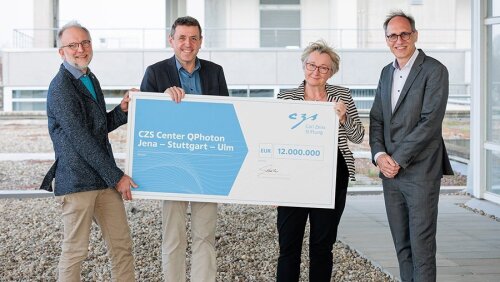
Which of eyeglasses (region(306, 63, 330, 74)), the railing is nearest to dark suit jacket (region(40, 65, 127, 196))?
eyeglasses (region(306, 63, 330, 74))

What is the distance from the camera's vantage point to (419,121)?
11.5 ft

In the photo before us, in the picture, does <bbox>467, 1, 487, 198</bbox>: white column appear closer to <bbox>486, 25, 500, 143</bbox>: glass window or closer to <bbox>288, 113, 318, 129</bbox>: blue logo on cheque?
<bbox>486, 25, 500, 143</bbox>: glass window

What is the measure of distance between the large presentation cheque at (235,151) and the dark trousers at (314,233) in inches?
3.5

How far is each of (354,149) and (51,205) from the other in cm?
654

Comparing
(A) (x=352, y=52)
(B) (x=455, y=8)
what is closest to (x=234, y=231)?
(A) (x=352, y=52)

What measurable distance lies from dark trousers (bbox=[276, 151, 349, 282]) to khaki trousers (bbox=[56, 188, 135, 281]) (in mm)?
815

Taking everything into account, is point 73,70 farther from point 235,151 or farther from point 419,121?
point 419,121

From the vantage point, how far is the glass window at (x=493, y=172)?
790 cm

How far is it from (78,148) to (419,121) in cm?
169

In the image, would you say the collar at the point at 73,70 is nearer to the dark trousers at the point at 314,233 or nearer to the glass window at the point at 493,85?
the dark trousers at the point at 314,233

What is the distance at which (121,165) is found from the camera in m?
11.3

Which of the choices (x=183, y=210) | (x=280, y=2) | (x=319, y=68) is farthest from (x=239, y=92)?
(x=319, y=68)

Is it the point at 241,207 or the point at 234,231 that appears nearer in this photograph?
the point at 234,231

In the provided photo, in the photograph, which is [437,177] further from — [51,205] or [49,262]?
[51,205]
